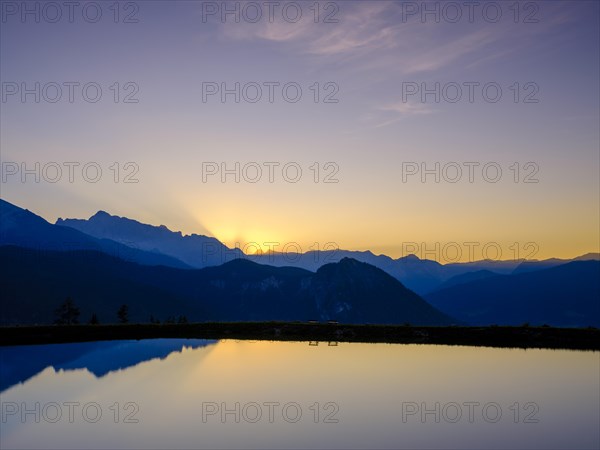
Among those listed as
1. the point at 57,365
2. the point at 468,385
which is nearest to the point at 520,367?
the point at 468,385

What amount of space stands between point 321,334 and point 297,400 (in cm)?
2880

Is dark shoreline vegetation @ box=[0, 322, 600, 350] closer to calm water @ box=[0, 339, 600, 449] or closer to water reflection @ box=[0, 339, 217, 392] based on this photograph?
water reflection @ box=[0, 339, 217, 392]

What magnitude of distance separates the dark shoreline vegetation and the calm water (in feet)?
26.6

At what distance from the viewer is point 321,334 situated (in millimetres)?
52062

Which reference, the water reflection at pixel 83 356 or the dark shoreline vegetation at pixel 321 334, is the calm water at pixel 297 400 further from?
the dark shoreline vegetation at pixel 321 334

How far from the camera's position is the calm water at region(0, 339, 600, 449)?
18172mm

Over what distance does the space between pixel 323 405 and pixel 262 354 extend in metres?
17.1

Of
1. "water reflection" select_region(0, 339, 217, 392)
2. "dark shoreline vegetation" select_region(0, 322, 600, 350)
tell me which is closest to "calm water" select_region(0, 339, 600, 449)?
"water reflection" select_region(0, 339, 217, 392)

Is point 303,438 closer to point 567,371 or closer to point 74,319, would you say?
point 567,371

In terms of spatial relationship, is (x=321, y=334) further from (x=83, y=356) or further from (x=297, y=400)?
(x=297, y=400)

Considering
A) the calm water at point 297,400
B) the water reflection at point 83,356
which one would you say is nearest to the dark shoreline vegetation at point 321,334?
the water reflection at point 83,356

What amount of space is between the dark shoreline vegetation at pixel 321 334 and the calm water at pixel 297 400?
8.11 metres

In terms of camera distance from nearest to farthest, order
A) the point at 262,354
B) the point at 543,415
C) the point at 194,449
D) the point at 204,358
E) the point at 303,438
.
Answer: the point at 194,449
the point at 303,438
the point at 543,415
the point at 204,358
the point at 262,354

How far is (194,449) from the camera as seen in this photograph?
16.8 m
